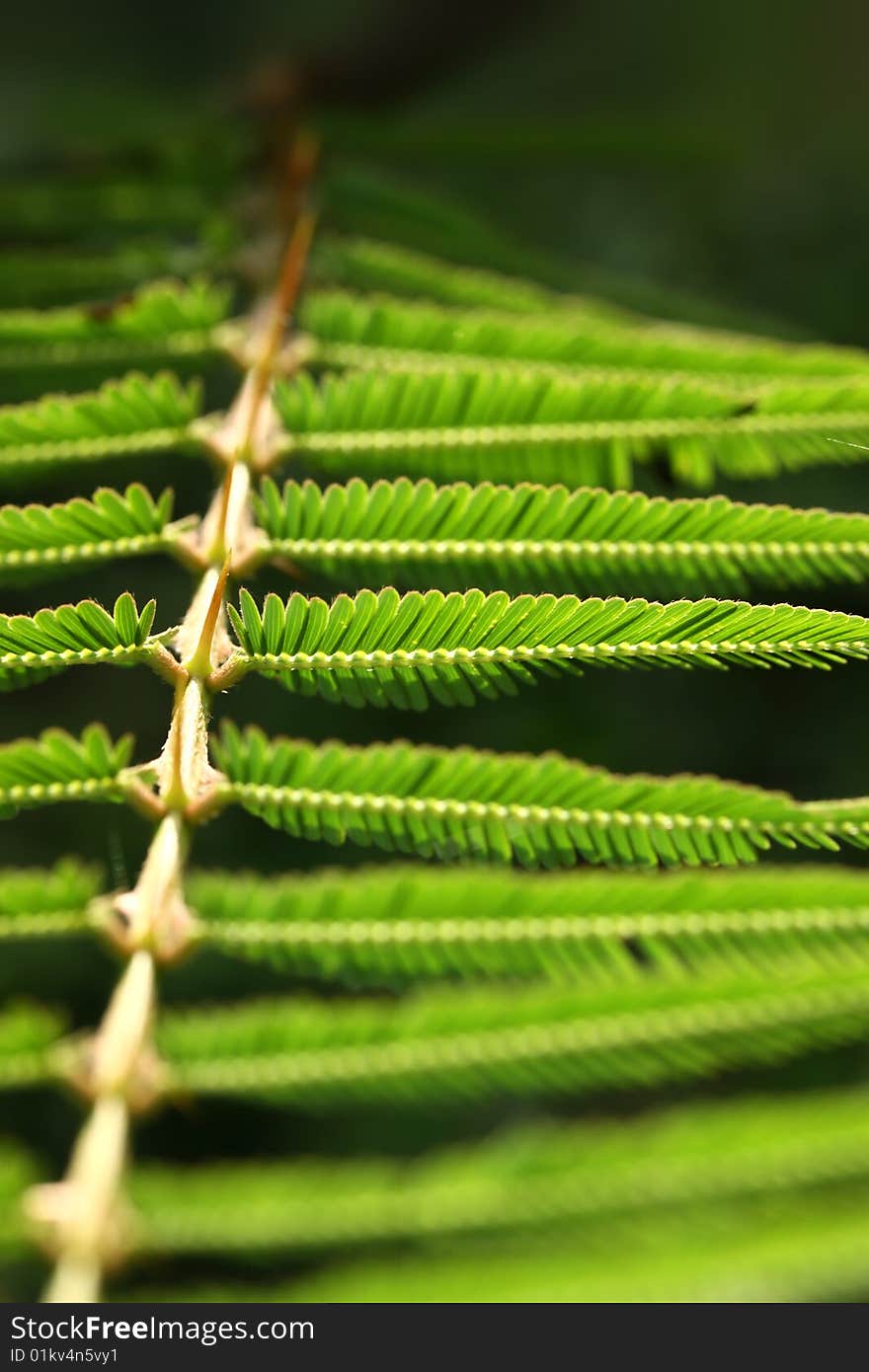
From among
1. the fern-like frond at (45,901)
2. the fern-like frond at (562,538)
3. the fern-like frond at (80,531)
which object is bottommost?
the fern-like frond at (45,901)

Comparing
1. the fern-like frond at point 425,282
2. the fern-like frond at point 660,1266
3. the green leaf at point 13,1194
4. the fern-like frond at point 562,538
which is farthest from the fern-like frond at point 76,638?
the fern-like frond at point 425,282

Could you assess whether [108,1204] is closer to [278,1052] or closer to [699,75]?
[278,1052]

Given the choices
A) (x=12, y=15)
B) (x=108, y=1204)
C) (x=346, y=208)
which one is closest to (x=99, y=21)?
(x=12, y=15)

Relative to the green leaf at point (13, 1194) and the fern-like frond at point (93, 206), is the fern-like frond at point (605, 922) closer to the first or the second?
the green leaf at point (13, 1194)

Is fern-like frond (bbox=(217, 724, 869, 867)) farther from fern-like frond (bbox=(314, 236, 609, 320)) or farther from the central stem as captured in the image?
fern-like frond (bbox=(314, 236, 609, 320))

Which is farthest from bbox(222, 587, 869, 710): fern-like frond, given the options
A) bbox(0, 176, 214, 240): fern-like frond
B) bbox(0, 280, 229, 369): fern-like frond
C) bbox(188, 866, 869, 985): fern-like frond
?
bbox(0, 176, 214, 240): fern-like frond

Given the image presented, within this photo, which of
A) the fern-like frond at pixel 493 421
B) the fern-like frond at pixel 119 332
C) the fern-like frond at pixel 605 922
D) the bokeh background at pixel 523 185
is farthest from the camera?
the bokeh background at pixel 523 185
